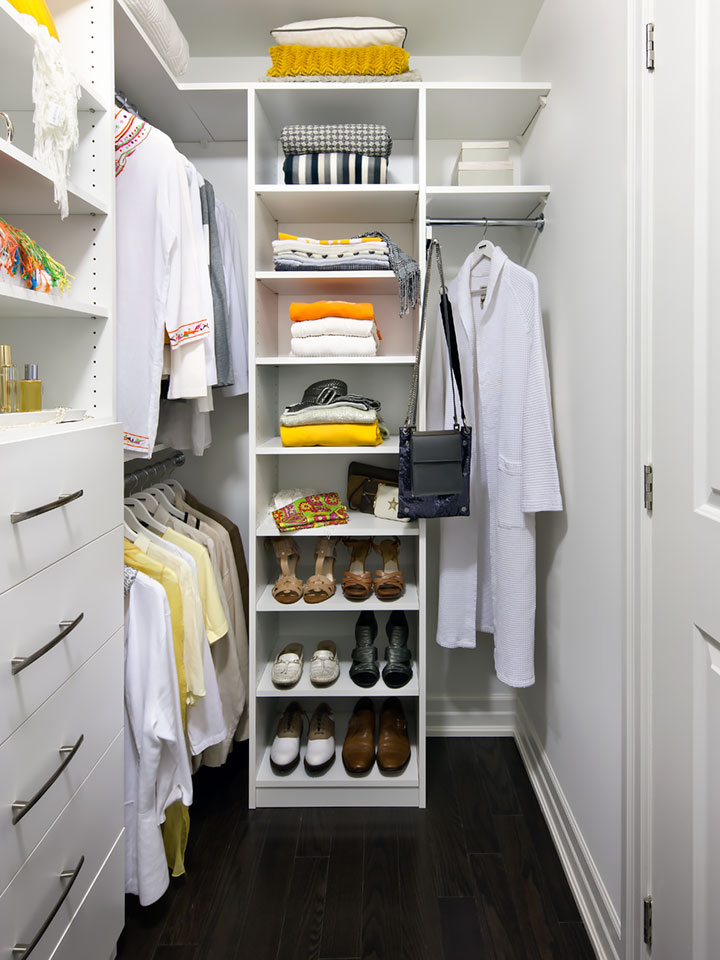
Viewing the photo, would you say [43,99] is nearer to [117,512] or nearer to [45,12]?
[45,12]

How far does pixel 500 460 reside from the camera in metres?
1.87

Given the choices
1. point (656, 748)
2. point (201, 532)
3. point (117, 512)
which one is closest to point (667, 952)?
point (656, 748)

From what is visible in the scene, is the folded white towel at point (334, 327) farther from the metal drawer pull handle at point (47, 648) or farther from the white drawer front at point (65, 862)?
the white drawer front at point (65, 862)

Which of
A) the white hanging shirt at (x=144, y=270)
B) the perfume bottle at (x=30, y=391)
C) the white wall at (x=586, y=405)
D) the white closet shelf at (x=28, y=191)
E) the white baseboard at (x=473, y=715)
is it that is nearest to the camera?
the white closet shelf at (x=28, y=191)

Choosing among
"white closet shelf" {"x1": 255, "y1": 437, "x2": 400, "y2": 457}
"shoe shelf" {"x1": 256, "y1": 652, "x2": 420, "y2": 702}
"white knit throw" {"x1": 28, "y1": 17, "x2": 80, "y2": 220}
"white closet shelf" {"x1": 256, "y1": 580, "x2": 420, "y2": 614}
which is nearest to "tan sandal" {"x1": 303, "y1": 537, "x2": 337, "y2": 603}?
"white closet shelf" {"x1": 256, "y1": 580, "x2": 420, "y2": 614}

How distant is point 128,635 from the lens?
4.75ft

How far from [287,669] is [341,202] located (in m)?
1.48

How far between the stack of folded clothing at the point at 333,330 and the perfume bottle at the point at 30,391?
0.87 metres

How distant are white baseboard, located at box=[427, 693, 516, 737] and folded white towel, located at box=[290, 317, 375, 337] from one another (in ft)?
4.57

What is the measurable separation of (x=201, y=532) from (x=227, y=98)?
1.32 m

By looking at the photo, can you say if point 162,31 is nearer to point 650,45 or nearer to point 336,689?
point 650,45

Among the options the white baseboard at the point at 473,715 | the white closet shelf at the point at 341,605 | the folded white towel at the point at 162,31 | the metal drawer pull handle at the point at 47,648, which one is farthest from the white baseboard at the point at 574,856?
the folded white towel at the point at 162,31

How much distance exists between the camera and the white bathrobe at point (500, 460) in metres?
1.80

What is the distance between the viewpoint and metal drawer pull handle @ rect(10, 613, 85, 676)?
3.14 feet
